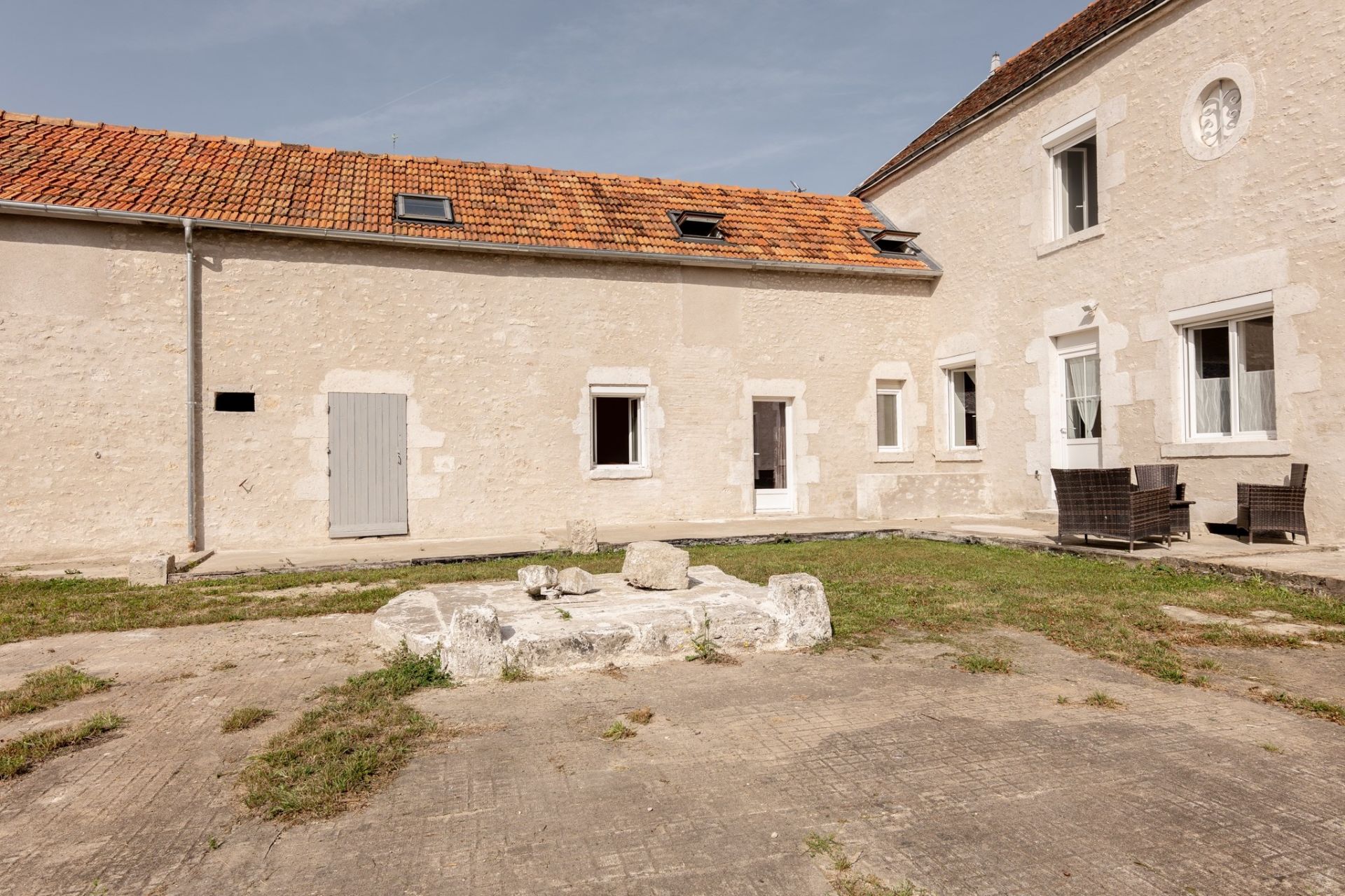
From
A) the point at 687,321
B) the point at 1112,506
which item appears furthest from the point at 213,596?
the point at 1112,506

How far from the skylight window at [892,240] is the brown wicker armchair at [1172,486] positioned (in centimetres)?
584

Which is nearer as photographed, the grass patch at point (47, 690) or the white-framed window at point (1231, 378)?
the grass patch at point (47, 690)

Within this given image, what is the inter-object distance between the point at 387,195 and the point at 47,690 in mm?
9286

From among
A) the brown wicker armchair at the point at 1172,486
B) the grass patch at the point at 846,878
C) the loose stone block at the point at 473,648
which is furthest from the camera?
the brown wicker armchair at the point at 1172,486

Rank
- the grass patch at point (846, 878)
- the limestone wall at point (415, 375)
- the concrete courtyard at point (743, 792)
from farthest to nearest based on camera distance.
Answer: the limestone wall at point (415, 375)
the concrete courtyard at point (743, 792)
the grass patch at point (846, 878)

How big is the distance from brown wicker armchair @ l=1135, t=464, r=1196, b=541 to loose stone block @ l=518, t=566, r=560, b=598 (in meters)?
6.26

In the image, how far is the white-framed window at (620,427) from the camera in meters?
12.1

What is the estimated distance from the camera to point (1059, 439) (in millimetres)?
11273

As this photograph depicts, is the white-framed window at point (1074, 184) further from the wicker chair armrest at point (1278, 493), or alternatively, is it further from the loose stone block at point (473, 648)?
the loose stone block at point (473, 648)

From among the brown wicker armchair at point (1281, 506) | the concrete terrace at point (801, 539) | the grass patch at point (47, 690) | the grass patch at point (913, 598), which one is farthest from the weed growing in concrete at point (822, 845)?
the brown wicker armchair at point (1281, 506)

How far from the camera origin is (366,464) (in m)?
10.9

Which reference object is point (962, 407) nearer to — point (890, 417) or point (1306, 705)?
point (890, 417)

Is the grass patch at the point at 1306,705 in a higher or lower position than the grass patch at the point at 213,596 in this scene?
lower

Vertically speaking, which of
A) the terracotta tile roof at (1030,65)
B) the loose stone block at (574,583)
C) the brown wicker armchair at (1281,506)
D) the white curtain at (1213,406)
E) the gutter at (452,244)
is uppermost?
the terracotta tile roof at (1030,65)
